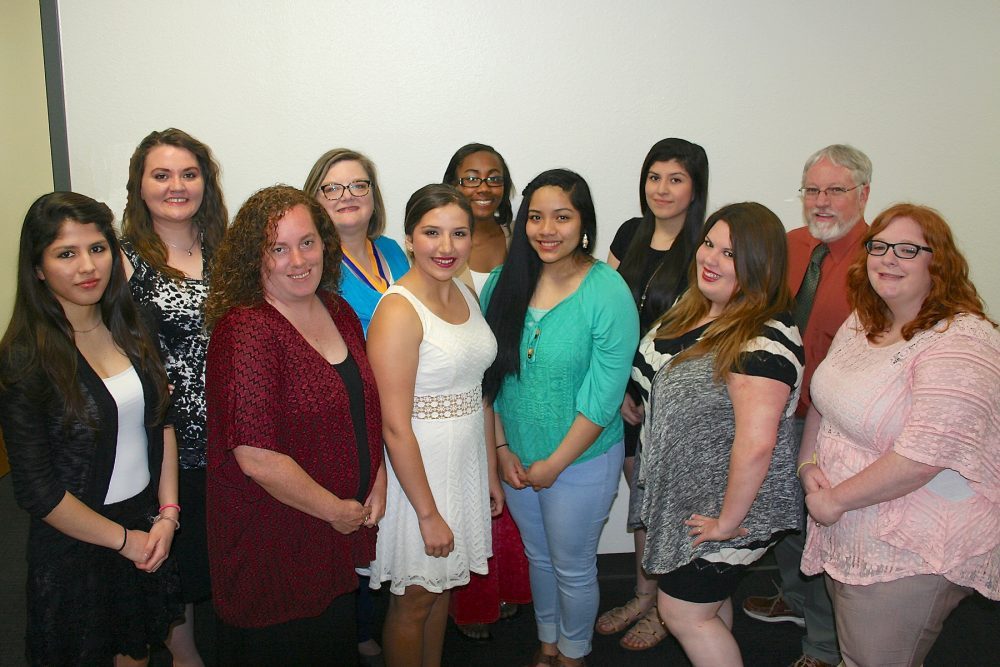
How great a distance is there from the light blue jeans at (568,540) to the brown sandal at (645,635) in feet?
1.15

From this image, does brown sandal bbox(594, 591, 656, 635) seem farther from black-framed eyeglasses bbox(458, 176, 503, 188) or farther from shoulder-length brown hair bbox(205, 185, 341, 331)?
shoulder-length brown hair bbox(205, 185, 341, 331)

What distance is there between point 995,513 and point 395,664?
1.74 meters

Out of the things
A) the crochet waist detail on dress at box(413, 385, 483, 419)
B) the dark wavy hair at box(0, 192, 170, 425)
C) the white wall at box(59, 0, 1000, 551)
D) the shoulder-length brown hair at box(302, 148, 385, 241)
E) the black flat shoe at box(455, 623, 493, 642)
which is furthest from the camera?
the white wall at box(59, 0, 1000, 551)

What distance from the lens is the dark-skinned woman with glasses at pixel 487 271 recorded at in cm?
269

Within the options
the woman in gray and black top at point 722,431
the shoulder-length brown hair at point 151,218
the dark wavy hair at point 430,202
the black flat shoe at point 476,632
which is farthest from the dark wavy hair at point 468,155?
the black flat shoe at point 476,632

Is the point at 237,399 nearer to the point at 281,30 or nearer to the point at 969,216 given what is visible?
the point at 281,30

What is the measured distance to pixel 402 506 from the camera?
2.04 metres

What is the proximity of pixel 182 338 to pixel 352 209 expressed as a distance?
0.70 m

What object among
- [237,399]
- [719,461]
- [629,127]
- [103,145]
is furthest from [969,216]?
[103,145]

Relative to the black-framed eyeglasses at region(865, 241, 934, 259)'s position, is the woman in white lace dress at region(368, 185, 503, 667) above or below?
below

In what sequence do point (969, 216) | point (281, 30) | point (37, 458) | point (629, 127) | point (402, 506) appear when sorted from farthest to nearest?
point (969, 216) < point (629, 127) < point (281, 30) < point (402, 506) < point (37, 458)

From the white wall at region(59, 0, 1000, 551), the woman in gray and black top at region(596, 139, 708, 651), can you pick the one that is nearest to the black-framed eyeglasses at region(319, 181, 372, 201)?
the white wall at region(59, 0, 1000, 551)

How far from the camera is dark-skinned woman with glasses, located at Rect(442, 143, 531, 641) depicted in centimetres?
269

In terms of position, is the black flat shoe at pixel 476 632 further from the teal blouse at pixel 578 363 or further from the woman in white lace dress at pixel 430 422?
the teal blouse at pixel 578 363
